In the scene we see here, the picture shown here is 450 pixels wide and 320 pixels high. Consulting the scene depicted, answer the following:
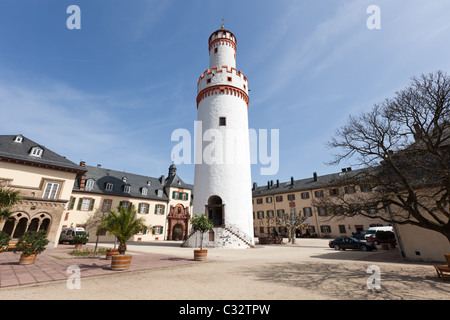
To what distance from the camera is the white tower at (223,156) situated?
21.9 metres

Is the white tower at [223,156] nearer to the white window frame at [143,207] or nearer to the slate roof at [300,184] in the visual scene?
the white window frame at [143,207]

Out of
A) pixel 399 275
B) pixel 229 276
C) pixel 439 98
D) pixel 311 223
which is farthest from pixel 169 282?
pixel 311 223

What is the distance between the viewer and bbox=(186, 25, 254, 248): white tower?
2192 cm

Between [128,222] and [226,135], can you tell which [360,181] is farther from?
[226,135]

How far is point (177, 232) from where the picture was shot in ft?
119

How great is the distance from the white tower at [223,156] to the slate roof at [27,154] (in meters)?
12.9

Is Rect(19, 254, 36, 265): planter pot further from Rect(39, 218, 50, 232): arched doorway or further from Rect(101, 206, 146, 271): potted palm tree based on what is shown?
Rect(39, 218, 50, 232): arched doorway

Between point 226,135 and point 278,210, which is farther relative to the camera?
point 278,210

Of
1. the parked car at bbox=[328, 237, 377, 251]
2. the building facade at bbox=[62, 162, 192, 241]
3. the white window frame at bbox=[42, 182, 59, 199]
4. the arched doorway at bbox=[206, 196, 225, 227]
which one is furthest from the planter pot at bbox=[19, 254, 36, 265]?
the parked car at bbox=[328, 237, 377, 251]

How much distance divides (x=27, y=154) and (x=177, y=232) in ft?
79.1

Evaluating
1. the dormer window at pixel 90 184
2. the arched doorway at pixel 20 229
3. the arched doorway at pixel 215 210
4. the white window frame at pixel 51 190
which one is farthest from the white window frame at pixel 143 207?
the white window frame at pixel 51 190

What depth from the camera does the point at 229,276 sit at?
26.3 feet
